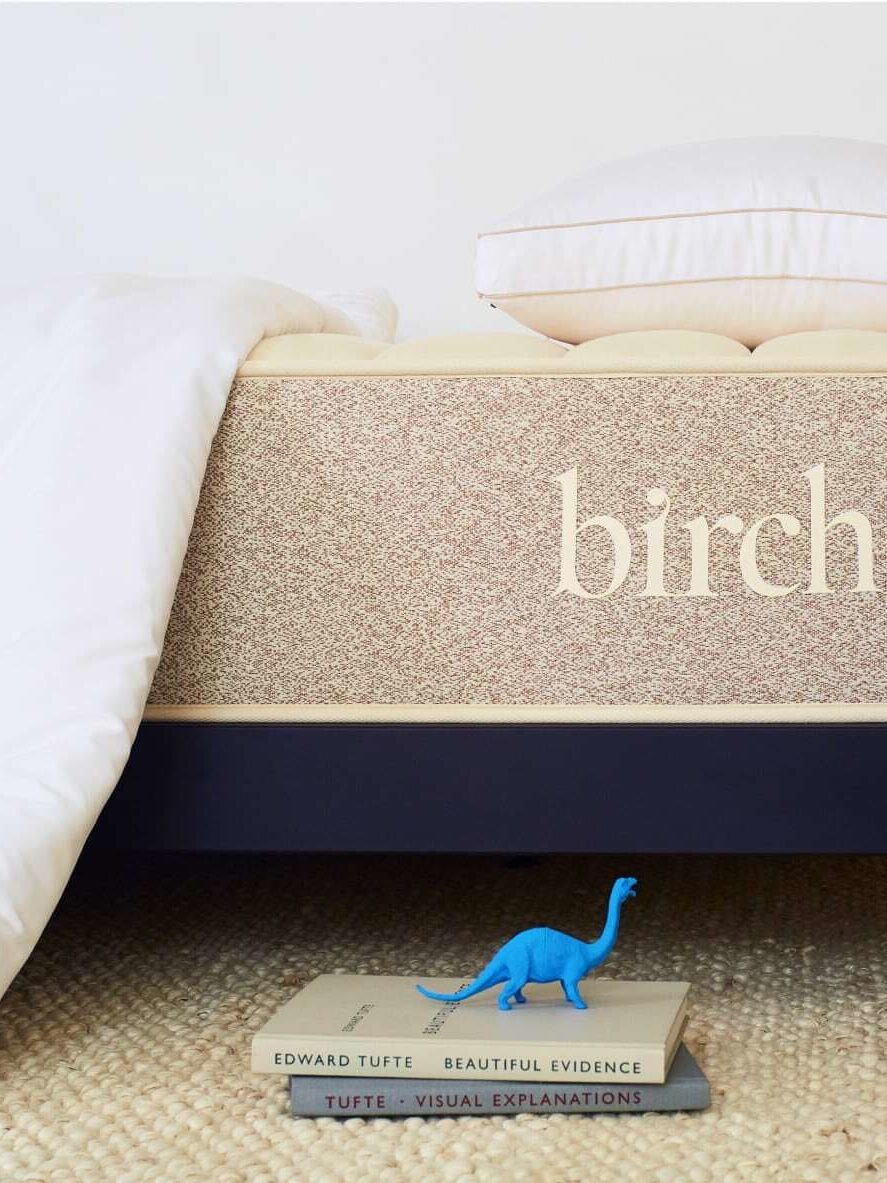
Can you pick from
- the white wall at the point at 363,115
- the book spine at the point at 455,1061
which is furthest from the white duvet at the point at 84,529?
the white wall at the point at 363,115

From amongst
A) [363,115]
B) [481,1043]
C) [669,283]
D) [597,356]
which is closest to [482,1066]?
[481,1043]

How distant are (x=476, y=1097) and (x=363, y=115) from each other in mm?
1779

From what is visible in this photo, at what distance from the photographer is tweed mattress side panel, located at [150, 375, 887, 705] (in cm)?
89

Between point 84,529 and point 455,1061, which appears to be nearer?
point 455,1061

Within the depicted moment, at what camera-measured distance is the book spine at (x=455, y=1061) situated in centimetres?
74

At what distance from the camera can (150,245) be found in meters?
2.22

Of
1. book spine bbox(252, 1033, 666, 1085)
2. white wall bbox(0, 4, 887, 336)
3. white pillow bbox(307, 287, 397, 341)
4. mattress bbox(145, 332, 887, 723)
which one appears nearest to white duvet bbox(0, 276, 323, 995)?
mattress bbox(145, 332, 887, 723)

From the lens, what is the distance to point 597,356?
3.01 feet

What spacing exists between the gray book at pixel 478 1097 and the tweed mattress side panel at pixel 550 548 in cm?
26

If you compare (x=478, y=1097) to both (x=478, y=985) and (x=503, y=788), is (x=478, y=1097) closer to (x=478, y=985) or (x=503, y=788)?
(x=478, y=985)

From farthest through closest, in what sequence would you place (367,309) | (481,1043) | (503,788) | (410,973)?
1. (367,309)
2. (410,973)
3. (503,788)
4. (481,1043)

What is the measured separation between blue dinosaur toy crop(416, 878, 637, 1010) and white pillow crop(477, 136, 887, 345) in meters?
0.51

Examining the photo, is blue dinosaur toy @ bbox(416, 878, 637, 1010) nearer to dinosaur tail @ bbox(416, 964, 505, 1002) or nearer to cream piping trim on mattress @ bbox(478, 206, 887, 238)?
dinosaur tail @ bbox(416, 964, 505, 1002)

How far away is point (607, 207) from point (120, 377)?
16.9 inches
